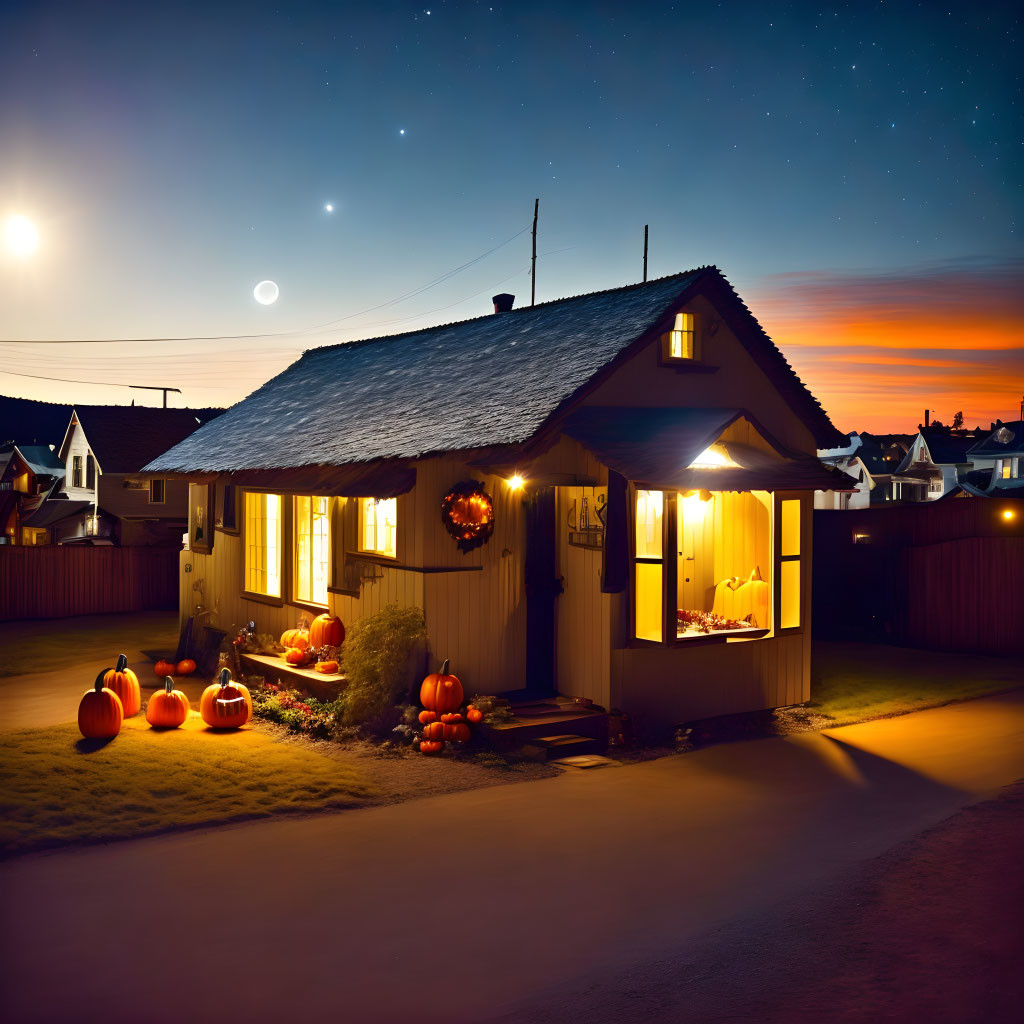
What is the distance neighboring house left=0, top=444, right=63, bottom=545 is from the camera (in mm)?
53031

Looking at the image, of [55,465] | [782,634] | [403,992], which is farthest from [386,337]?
[55,465]

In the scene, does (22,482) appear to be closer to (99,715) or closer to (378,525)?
(378,525)

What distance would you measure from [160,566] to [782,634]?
17.8 m

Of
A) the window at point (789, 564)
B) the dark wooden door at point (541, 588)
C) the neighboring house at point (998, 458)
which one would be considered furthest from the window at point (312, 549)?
the neighboring house at point (998, 458)

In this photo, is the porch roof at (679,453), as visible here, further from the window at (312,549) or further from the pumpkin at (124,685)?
the pumpkin at (124,685)

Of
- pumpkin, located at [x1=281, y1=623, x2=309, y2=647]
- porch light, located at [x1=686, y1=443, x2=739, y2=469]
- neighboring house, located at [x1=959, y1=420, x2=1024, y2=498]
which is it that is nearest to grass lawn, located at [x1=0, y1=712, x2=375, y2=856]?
pumpkin, located at [x1=281, y1=623, x2=309, y2=647]

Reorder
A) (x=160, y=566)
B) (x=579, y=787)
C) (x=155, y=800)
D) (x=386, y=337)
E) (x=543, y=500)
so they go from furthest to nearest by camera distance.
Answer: (x=160, y=566), (x=386, y=337), (x=543, y=500), (x=579, y=787), (x=155, y=800)

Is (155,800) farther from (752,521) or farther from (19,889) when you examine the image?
(752,521)

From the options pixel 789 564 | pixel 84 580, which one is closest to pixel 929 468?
pixel 84 580

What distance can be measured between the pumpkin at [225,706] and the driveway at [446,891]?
152 inches

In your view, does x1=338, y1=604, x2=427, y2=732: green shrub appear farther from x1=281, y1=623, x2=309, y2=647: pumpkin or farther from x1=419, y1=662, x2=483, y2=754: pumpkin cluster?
x1=281, y1=623, x2=309, y2=647: pumpkin

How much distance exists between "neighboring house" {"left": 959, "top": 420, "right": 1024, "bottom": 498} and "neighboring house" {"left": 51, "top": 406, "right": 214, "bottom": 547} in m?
49.3

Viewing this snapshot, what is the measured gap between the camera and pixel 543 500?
13.7 meters

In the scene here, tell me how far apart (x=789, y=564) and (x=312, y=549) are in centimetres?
724
